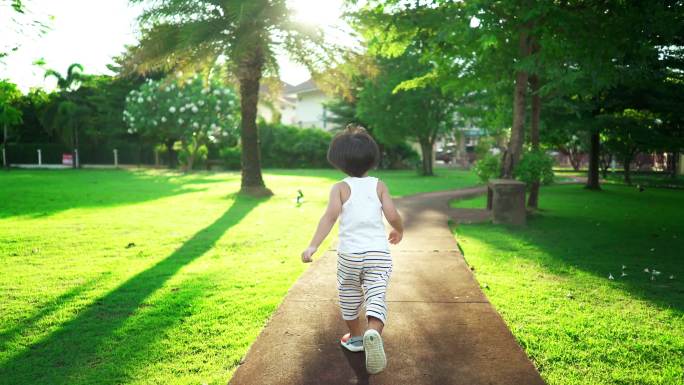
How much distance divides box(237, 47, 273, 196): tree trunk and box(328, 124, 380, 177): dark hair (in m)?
11.8

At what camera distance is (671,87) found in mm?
13180

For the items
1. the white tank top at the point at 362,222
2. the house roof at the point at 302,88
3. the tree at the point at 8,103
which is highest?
the house roof at the point at 302,88

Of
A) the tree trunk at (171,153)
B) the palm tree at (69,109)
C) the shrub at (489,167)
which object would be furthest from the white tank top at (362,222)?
the palm tree at (69,109)

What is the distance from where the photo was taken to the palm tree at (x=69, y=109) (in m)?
36.6

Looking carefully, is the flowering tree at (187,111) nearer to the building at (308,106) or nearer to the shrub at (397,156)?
the shrub at (397,156)

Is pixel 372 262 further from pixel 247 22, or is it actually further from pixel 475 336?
pixel 247 22

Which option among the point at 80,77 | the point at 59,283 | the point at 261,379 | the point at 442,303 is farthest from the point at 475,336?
the point at 80,77

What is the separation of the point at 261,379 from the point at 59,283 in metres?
3.34

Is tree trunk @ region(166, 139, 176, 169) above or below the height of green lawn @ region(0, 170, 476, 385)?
above

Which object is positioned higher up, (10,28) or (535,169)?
(10,28)

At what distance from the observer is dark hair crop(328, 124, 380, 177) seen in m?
3.19

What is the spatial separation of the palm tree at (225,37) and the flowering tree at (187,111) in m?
17.1

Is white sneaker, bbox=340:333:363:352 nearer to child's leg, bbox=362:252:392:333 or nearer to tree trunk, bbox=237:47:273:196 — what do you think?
Answer: child's leg, bbox=362:252:392:333

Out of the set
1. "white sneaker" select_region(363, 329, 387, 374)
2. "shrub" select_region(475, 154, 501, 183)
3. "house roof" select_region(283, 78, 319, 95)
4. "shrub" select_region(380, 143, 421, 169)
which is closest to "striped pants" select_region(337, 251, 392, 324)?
"white sneaker" select_region(363, 329, 387, 374)
